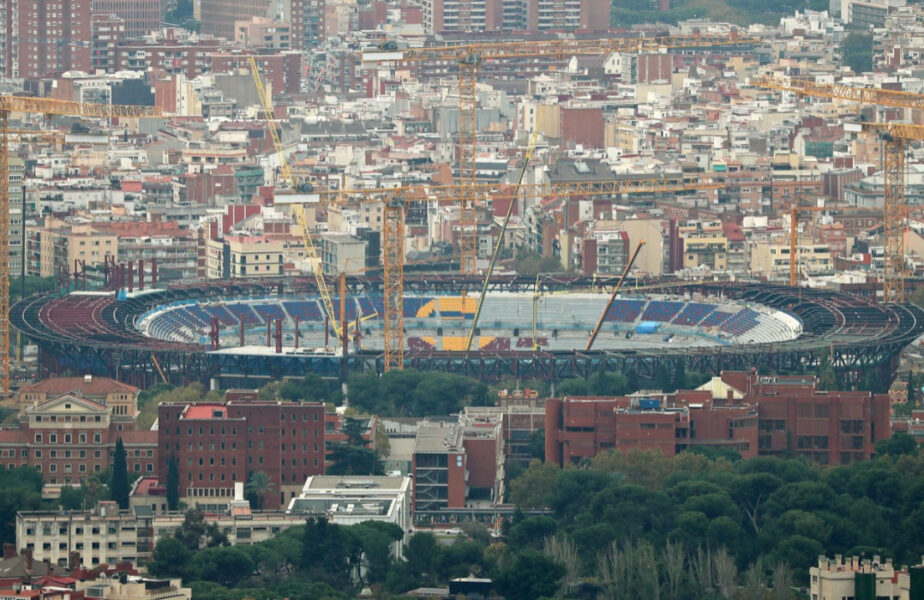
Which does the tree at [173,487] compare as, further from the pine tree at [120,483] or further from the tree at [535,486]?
the tree at [535,486]

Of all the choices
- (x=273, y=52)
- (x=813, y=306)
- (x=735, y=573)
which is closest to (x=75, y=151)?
(x=273, y=52)

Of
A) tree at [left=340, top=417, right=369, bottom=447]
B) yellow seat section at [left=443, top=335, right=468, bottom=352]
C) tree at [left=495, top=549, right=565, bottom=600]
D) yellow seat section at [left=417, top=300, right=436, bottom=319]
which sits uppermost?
tree at [left=340, top=417, right=369, bottom=447]

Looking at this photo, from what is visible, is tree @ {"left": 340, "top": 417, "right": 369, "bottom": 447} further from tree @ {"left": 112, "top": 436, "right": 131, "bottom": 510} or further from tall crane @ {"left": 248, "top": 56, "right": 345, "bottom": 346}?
tall crane @ {"left": 248, "top": 56, "right": 345, "bottom": 346}

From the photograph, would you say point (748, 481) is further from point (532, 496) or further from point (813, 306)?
point (813, 306)

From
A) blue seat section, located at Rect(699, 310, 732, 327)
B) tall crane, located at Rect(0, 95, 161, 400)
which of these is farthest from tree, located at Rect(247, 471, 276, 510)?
blue seat section, located at Rect(699, 310, 732, 327)

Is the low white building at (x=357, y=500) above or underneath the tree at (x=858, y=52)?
underneath

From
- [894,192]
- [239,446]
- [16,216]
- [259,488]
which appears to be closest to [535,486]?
[259,488]

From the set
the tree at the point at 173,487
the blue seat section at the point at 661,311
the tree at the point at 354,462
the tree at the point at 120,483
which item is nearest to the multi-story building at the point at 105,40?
the blue seat section at the point at 661,311
